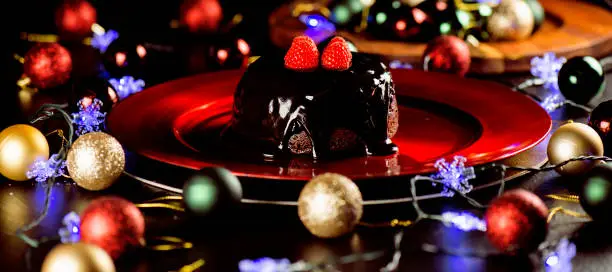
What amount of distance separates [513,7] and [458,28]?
15 cm

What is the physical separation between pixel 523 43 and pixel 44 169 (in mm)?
1319

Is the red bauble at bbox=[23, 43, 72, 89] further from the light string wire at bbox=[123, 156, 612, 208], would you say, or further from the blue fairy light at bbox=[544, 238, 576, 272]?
the blue fairy light at bbox=[544, 238, 576, 272]

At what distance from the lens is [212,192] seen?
1476mm

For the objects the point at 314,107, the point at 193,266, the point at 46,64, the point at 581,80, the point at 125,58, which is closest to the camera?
the point at 193,266

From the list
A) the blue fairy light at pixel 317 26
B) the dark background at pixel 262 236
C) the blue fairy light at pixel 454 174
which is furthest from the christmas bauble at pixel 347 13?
the blue fairy light at pixel 454 174

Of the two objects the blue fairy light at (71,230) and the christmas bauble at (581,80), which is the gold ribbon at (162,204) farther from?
the christmas bauble at (581,80)

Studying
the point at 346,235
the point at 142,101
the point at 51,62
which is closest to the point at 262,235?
the point at 346,235

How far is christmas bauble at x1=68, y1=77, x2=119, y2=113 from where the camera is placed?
77.5 inches

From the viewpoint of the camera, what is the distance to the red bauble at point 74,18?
2.57 metres

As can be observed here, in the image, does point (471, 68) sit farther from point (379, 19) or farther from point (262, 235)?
point (262, 235)

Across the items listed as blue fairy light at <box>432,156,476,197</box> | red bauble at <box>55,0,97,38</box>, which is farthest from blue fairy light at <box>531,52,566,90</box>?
red bauble at <box>55,0,97,38</box>

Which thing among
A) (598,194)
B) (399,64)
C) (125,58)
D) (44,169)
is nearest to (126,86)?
(125,58)

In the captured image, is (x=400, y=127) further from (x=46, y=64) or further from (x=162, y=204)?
(x=46, y=64)

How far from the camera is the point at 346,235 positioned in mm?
1467
